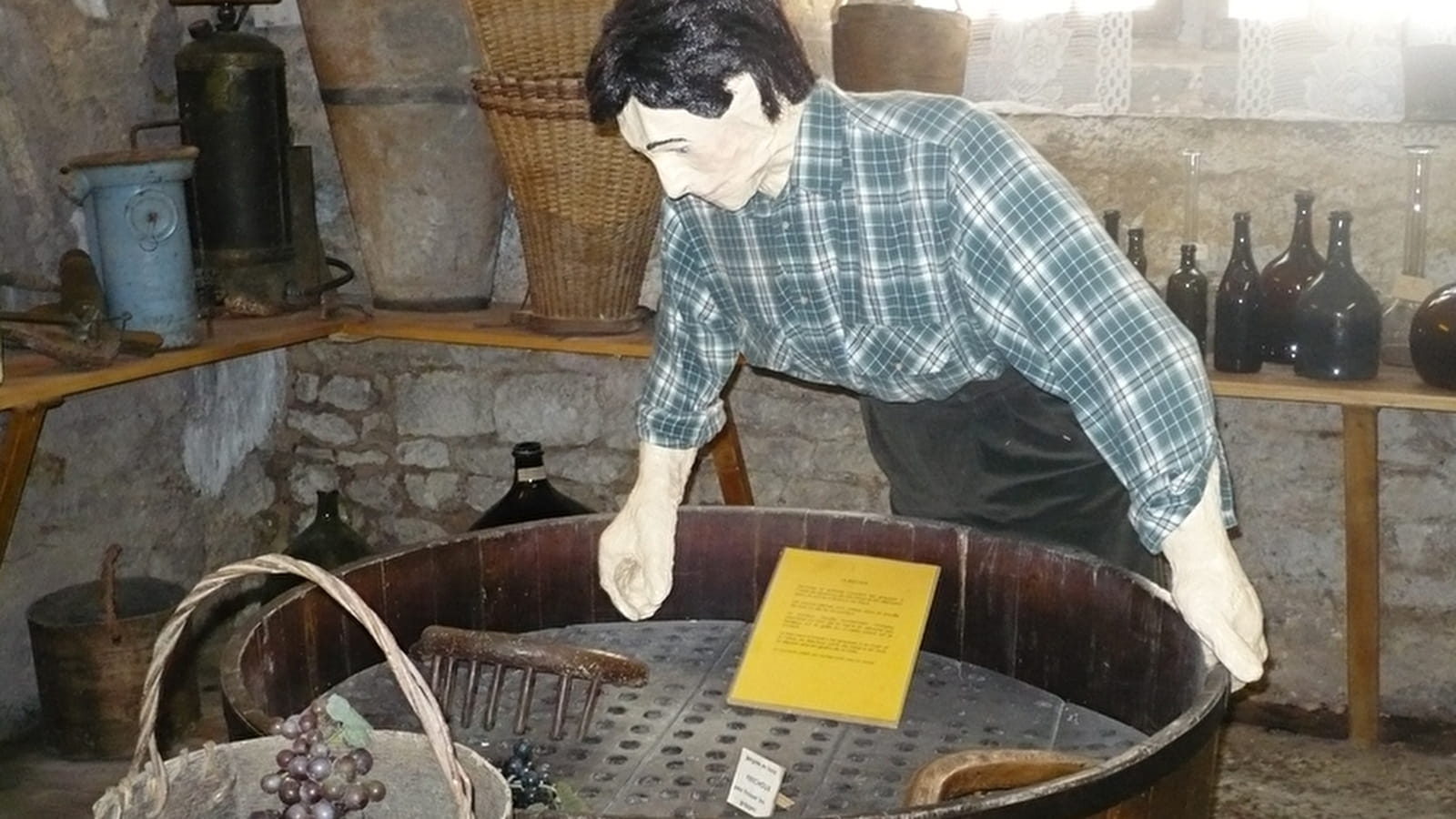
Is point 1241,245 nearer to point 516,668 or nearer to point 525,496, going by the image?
point 525,496

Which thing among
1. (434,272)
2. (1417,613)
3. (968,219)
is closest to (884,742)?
(968,219)

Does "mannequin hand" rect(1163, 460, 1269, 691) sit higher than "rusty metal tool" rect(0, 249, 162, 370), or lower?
lower

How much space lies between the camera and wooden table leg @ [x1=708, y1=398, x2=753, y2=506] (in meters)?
3.31

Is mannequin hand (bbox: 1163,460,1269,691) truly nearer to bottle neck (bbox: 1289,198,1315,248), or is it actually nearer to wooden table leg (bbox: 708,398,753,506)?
bottle neck (bbox: 1289,198,1315,248)

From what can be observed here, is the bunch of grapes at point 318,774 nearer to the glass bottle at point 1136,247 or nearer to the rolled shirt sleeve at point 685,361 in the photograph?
the rolled shirt sleeve at point 685,361

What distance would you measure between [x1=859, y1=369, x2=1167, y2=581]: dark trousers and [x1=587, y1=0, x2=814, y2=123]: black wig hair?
499 mm

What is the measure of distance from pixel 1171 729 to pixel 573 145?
6.74 feet

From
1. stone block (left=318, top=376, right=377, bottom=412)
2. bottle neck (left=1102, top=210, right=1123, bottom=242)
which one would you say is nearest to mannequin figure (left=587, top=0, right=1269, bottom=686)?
bottle neck (left=1102, top=210, right=1123, bottom=242)

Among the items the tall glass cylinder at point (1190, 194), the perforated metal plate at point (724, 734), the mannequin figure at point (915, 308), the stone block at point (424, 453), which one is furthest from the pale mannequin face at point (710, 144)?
the stone block at point (424, 453)

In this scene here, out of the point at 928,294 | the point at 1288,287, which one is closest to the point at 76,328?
the point at 928,294

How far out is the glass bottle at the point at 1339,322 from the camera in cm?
283

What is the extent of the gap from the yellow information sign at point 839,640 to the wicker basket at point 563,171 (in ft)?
4.55

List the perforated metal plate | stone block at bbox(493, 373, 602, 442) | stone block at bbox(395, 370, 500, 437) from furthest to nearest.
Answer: stone block at bbox(395, 370, 500, 437), stone block at bbox(493, 373, 602, 442), the perforated metal plate

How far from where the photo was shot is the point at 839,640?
1.74 m
